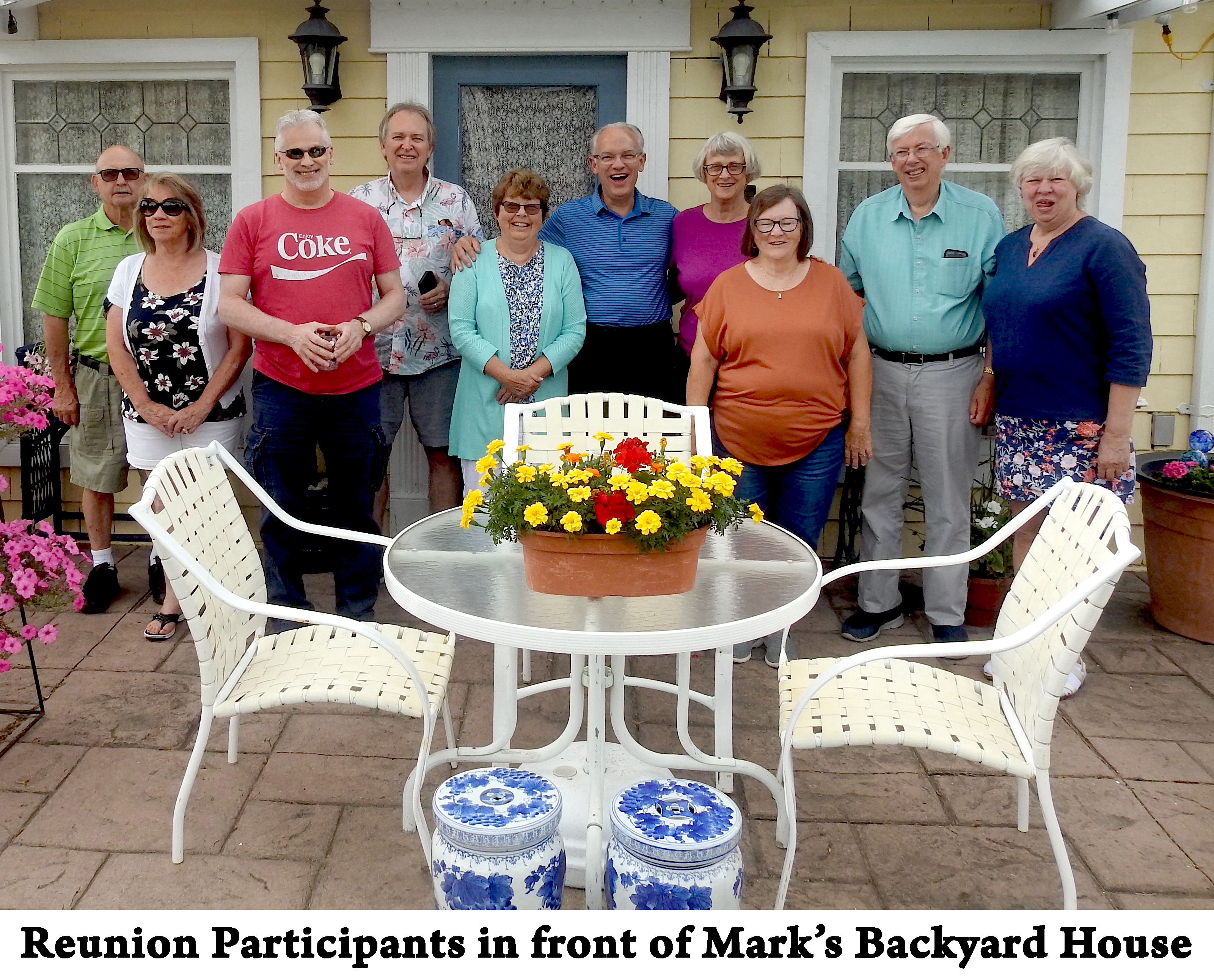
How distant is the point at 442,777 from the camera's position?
2873 mm

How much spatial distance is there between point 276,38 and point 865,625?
10.3 ft

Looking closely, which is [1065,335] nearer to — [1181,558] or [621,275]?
[1181,558]

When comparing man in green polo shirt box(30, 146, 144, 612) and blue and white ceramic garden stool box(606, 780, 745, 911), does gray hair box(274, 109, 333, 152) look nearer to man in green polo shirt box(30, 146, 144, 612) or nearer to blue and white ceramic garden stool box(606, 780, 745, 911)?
man in green polo shirt box(30, 146, 144, 612)

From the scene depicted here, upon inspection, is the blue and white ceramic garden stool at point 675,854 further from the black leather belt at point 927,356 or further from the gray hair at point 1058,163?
the gray hair at point 1058,163

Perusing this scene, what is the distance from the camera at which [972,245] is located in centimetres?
354

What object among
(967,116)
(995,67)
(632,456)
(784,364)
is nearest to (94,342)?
(784,364)

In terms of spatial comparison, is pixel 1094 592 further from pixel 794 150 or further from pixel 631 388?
pixel 794 150

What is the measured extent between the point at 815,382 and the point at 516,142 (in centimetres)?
180

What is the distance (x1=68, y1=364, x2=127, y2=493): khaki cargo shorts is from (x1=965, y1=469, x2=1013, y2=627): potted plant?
3.02 meters

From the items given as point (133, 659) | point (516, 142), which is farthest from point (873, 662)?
point (516, 142)

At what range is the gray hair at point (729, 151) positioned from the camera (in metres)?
3.65

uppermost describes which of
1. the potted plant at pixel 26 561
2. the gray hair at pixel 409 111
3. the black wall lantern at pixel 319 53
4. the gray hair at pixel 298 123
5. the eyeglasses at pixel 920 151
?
the black wall lantern at pixel 319 53

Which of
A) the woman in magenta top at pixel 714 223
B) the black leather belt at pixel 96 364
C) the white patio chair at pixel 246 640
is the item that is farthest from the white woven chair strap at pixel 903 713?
the black leather belt at pixel 96 364

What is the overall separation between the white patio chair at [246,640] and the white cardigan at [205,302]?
40.6 inches
